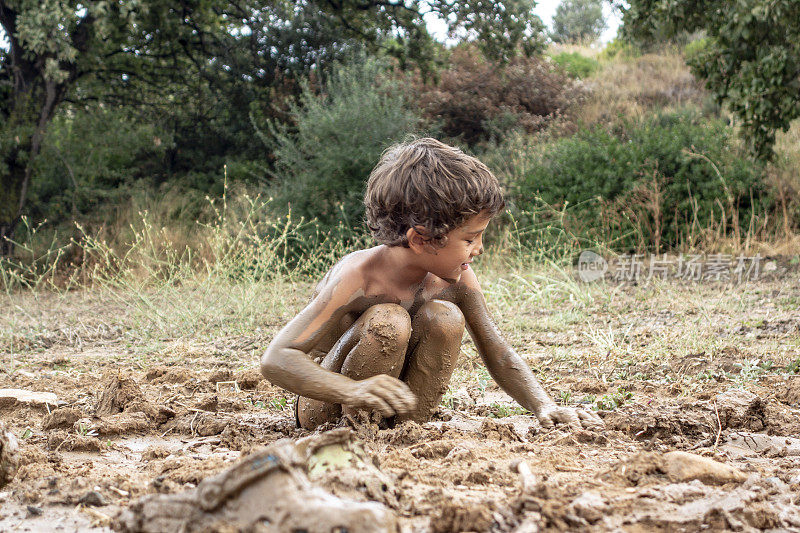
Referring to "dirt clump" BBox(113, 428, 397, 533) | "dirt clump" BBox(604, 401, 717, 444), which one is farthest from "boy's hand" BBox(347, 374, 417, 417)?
"dirt clump" BBox(604, 401, 717, 444)

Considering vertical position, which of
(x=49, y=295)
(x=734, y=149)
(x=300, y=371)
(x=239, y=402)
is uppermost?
(x=734, y=149)

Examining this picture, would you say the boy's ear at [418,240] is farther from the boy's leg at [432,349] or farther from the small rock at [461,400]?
the small rock at [461,400]

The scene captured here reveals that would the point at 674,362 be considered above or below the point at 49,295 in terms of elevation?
above

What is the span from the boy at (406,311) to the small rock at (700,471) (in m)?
0.64

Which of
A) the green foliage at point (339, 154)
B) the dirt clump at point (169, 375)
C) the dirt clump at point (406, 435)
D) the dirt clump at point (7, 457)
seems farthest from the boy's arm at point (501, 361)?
the green foliage at point (339, 154)

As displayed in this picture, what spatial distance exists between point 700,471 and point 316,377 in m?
1.20

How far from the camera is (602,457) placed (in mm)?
2432

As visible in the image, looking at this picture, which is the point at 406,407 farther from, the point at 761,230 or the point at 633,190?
the point at 761,230

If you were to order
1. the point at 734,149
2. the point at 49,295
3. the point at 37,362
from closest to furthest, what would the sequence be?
the point at 37,362 → the point at 49,295 → the point at 734,149

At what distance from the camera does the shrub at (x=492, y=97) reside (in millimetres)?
13219

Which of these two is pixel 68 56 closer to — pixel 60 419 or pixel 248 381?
pixel 248 381

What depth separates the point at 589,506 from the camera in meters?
1.79

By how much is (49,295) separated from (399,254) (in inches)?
298

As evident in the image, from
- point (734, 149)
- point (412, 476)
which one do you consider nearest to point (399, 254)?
point (412, 476)
